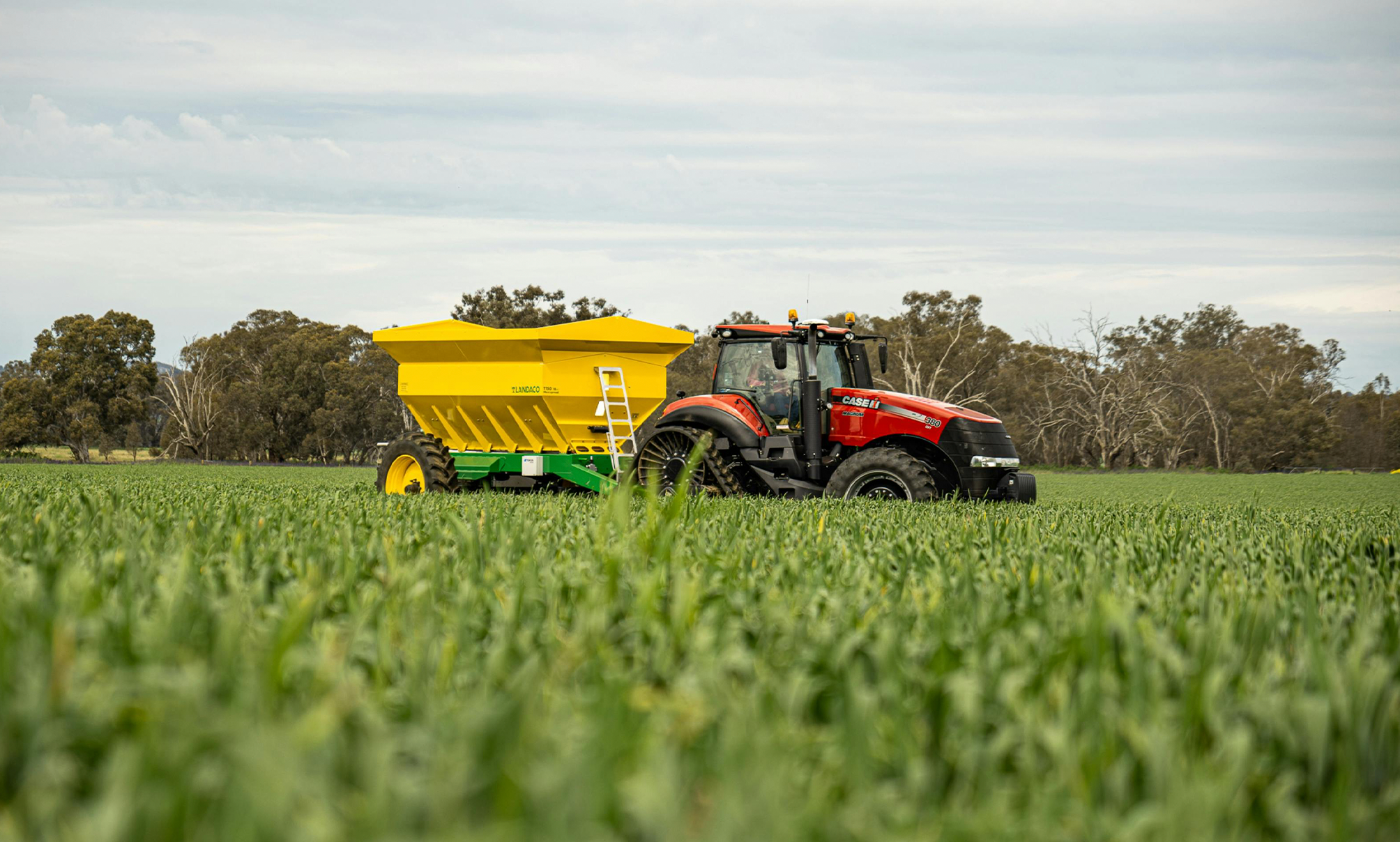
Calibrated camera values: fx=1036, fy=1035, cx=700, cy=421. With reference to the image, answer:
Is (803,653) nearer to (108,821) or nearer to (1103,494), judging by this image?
(108,821)

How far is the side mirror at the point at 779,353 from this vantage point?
1155cm

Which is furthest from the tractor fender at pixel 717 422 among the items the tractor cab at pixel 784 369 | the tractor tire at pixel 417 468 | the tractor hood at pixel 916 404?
the tractor tire at pixel 417 468

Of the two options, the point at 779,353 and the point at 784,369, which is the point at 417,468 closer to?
the point at 784,369

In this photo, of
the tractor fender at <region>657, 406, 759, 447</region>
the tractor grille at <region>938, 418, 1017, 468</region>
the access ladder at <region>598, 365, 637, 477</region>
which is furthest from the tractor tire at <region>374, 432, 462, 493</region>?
the tractor grille at <region>938, 418, 1017, 468</region>

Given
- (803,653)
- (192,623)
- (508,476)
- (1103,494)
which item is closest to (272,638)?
(192,623)

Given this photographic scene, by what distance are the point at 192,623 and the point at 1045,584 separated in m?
2.20

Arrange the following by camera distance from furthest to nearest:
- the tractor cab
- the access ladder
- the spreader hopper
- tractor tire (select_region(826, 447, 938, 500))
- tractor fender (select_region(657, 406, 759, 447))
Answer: the access ladder → the spreader hopper → the tractor cab → tractor fender (select_region(657, 406, 759, 447)) → tractor tire (select_region(826, 447, 938, 500))

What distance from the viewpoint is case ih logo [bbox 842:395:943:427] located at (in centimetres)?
1166

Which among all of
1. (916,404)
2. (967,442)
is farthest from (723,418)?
(967,442)

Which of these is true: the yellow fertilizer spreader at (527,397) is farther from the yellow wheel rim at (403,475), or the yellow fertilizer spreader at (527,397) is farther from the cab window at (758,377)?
the cab window at (758,377)

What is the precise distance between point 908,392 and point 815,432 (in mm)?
50336

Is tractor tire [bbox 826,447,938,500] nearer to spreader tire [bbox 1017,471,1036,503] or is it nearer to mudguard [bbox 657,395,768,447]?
mudguard [bbox 657,395,768,447]

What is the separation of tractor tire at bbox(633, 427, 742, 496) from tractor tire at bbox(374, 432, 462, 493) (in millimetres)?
2508

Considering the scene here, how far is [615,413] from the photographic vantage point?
13.4 meters
